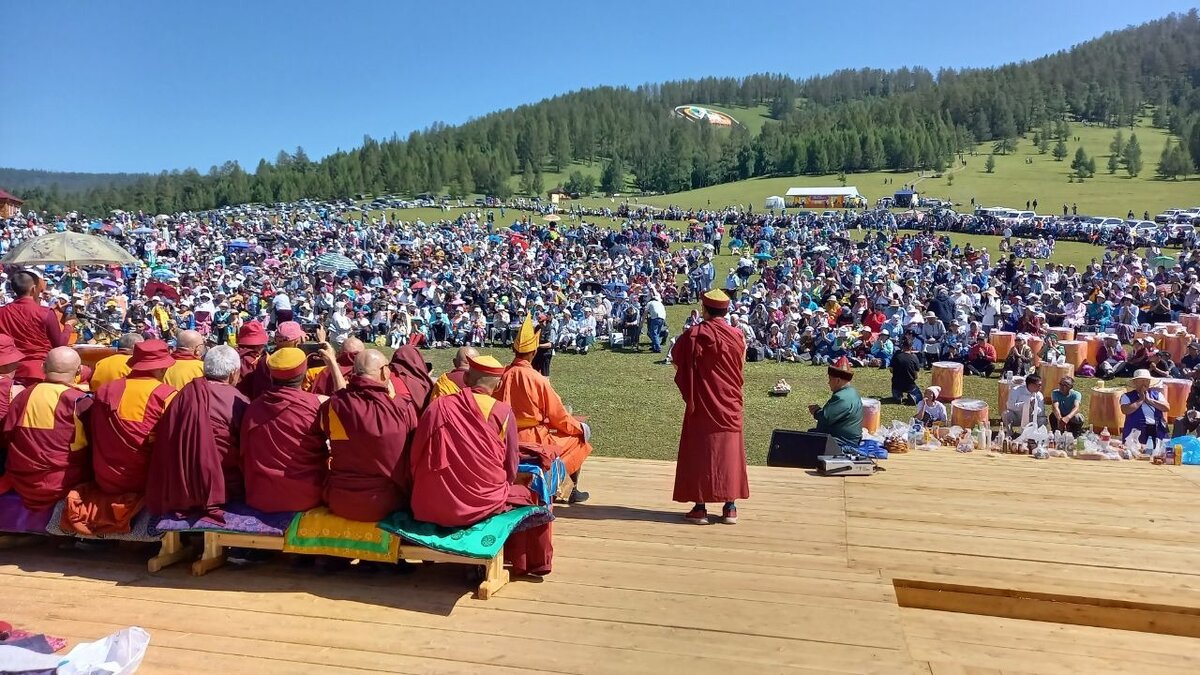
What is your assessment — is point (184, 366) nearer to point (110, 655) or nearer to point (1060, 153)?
point (110, 655)

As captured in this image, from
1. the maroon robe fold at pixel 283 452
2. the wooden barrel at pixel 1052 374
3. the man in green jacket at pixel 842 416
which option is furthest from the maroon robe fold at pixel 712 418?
the wooden barrel at pixel 1052 374

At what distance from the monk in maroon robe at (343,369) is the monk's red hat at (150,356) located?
35.9 inches

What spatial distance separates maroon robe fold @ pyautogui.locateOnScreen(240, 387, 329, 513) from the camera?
13.4ft

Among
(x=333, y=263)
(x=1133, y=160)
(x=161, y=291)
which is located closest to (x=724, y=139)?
(x=1133, y=160)

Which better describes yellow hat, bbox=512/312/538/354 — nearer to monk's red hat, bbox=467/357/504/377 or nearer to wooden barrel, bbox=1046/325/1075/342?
monk's red hat, bbox=467/357/504/377

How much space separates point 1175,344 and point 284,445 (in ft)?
48.7

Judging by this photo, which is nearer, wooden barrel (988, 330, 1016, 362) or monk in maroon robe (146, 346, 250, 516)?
monk in maroon robe (146, 346, 250, 516)

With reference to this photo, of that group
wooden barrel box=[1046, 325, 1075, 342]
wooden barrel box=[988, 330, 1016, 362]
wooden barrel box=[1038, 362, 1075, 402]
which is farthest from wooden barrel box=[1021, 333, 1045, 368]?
wooden barrel box=[1038, 362, 1075, 402]

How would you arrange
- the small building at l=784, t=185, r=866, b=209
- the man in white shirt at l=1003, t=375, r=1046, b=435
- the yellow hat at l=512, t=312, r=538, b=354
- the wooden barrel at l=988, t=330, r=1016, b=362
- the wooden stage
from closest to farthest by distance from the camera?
the wooden stage
the yellow hat at l=512, t=312, r=538, b=354
the man in white shirt at l=1003, t=375, r=1046, b=435
the wooden barrel at l=988, t=330, r=1016, b=362
the small building at l=784, t=185, r=866, b=209

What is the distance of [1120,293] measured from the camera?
17.8 m

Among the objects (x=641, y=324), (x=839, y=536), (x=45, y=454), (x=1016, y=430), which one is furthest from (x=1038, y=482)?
(x=641, y=324)

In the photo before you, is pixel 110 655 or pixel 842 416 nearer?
pixel 110 655

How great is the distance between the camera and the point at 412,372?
215 inches

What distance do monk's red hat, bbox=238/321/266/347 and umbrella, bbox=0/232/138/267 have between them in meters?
7.03
